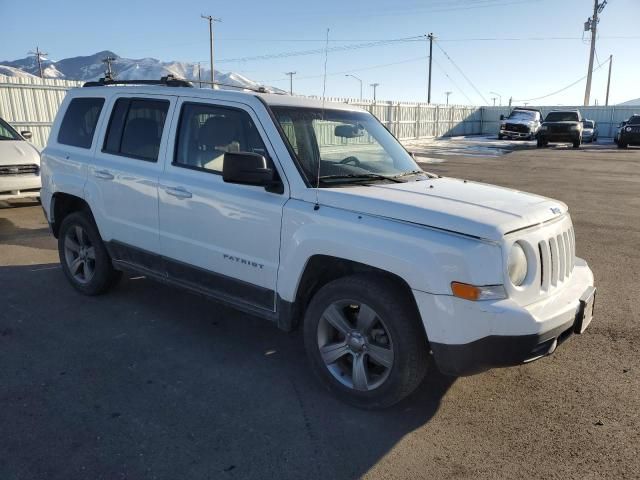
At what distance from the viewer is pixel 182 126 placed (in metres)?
4.13

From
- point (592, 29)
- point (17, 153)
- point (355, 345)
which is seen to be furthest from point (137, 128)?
point (592, 29)

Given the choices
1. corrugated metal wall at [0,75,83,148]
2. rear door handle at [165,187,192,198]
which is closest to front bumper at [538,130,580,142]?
corrugated metal wall at [0,75,83,148]

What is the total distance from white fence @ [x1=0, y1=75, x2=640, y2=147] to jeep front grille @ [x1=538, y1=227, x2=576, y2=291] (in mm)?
9304

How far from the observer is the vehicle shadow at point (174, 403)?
9.02 ft

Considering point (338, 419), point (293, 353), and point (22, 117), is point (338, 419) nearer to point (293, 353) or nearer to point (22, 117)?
point (293, 353)

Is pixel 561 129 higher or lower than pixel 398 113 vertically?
lower

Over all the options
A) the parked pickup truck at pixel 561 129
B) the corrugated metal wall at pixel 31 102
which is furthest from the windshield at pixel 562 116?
the corrugated metal wall at pixel 31 102

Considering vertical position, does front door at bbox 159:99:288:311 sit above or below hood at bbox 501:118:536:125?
below

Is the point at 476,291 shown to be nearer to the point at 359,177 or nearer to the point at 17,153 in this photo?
the point at 359,177

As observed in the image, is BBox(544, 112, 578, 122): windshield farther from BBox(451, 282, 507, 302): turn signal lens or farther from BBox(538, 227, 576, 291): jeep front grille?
BBox(451, 282, 507, 302): turn signal lens

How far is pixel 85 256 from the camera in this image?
17.0 feet

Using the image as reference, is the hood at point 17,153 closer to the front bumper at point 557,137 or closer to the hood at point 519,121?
the front bumper at point 557,137

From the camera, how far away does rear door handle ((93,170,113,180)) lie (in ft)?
→ 15.2

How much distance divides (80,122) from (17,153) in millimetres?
4821
